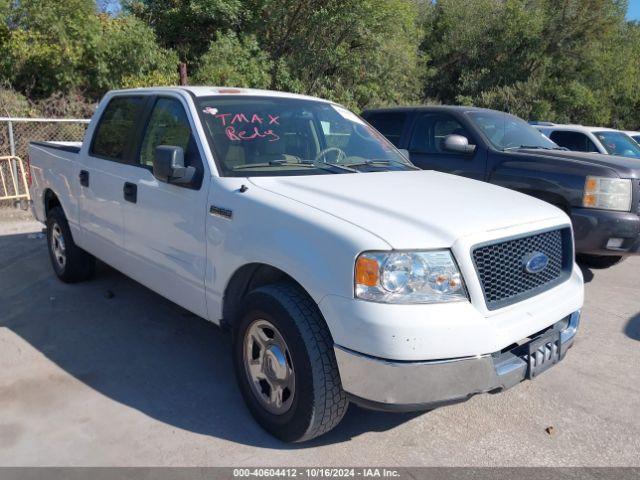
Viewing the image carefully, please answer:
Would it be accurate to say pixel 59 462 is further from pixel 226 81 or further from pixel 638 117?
pixel 638 117

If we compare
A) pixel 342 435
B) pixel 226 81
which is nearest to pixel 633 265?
pixel 342 435

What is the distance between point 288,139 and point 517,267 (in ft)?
5.93

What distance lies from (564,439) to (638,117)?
29.9 meters

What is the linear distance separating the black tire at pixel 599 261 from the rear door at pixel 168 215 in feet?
16.6

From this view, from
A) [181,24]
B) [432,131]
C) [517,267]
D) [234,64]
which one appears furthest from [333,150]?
[181,24]

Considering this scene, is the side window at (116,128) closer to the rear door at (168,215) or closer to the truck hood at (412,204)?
the rear door at (168,215)

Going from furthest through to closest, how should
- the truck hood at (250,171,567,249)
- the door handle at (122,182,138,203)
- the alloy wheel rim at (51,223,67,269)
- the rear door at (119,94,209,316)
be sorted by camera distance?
1. the alloy wheel rim at (51,223,67,269)
2. the door handle at (122,182,138,203)
3. the rear door at (119,94,209,316)
4. the truck hood at (250,171,567,249)

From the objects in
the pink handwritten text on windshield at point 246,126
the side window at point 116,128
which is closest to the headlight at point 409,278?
the pink handwritten text on windshield at point 246,126

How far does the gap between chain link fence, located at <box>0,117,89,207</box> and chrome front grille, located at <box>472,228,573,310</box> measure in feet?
29.0

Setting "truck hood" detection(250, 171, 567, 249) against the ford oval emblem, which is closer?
"truck hood" detection(250, 171, 567, 249)

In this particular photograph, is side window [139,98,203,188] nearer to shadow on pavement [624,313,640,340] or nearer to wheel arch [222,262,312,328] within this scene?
wheel arch [222,262,312,328]

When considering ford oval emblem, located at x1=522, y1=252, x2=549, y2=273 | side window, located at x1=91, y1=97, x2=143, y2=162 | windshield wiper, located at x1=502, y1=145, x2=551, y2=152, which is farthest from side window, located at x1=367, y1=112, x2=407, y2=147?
ford oval emblem, located at x1=522, y1=252, x2=549, y2=273

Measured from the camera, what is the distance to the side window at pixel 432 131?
706 centimetres

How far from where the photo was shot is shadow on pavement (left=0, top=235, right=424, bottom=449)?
3471 mm
